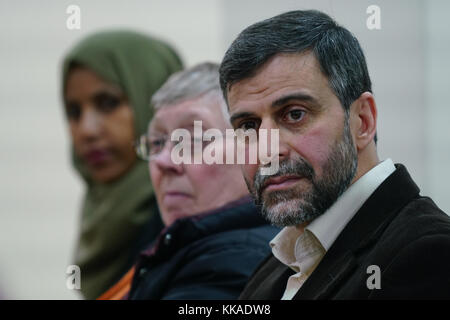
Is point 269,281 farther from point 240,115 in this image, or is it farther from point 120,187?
point 120,187

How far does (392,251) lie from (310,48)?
1.49 ft

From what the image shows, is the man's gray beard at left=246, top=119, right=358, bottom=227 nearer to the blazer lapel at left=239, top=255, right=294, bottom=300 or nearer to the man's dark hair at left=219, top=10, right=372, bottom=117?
the man's dark hair at left=219, top=10, right=372, bottom=117

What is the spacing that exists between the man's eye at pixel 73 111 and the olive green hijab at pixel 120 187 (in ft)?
0.49

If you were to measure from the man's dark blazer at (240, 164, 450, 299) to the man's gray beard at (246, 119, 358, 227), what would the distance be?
0.27 feet

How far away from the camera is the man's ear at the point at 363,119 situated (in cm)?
167

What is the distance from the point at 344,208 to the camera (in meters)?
1.69

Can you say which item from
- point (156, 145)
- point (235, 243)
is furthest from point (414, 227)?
point (156, 145)

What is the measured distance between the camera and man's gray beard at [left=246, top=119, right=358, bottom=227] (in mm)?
1619

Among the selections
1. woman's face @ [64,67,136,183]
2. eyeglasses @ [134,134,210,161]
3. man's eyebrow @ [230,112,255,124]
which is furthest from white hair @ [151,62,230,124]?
woman's face @ [64,67,136,183]

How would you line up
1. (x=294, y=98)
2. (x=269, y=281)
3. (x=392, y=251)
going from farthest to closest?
1. (x=269, y=281)
2. (x=294, y=98)
3. (x=392, y=251)

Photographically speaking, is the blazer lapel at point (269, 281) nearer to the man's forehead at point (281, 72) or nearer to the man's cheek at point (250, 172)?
the man's cheek at point (250, 172)

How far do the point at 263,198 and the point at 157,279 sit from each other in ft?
2.84
